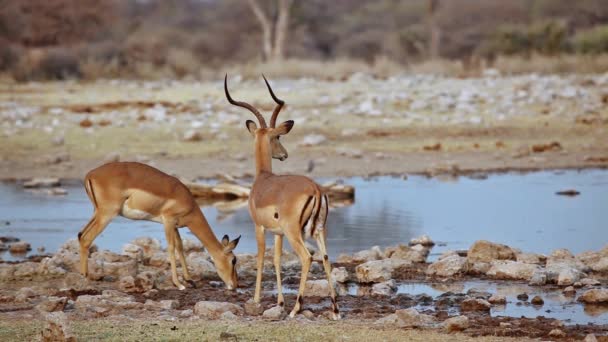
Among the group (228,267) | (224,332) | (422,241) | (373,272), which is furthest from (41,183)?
(224,332)

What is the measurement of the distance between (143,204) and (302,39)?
1615 inches

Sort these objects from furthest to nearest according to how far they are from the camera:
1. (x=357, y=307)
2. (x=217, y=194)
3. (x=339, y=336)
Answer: (x=217, y=194) < (x=357, y=307) < (x=339, y=336)

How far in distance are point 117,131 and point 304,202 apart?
1227cm

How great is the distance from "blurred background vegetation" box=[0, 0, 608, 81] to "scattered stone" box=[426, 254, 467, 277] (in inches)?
784

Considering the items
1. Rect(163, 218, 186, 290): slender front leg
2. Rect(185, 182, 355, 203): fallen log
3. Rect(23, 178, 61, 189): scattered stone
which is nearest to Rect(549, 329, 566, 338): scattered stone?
Rect(163, 218, 186, 290): slender front leg

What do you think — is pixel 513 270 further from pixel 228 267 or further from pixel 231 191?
pixel 231 191

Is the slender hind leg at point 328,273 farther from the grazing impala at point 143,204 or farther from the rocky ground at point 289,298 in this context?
the grazing impala at point 143,204

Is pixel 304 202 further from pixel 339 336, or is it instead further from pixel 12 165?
pixel 12 165

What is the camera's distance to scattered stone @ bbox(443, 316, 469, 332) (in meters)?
7.01

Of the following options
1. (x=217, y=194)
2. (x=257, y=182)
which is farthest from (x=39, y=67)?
(x=257, y=182)

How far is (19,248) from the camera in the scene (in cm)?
1080

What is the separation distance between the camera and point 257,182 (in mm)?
8312

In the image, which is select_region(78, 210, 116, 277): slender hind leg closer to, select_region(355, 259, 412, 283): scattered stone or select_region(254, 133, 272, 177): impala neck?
select_region(254, 133, 272, 177): impala neck

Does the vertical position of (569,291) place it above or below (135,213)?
below
